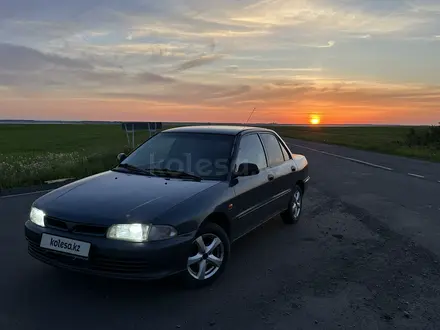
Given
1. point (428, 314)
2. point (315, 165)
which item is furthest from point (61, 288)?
point (315, 165)

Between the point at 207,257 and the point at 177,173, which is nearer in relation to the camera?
the point at 207,257

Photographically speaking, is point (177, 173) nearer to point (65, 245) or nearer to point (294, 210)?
point (65, 245)

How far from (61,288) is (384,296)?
124 inches

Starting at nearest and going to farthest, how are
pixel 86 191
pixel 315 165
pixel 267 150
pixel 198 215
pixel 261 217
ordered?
pixel 198 215
pixel 86 191
pixel 261 217
pixel 267 150
pixel 315 165

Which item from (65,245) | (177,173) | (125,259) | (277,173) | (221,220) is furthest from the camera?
(277,173)

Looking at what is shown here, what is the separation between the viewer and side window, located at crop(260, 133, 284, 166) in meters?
6.31

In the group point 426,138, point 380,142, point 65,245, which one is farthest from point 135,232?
point 380,142

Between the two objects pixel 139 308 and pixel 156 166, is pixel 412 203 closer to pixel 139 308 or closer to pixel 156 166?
pixel 156 166

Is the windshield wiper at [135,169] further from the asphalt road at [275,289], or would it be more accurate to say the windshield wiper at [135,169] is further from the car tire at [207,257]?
the asphalt road at [275,289]

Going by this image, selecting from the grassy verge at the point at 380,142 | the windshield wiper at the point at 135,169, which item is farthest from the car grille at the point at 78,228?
the grassy verge at the point at 380,142

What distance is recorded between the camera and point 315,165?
1670cm

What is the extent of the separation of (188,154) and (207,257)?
1553 mm

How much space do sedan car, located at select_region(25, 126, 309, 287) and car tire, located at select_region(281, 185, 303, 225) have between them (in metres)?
0.86

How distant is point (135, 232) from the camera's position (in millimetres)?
3820
